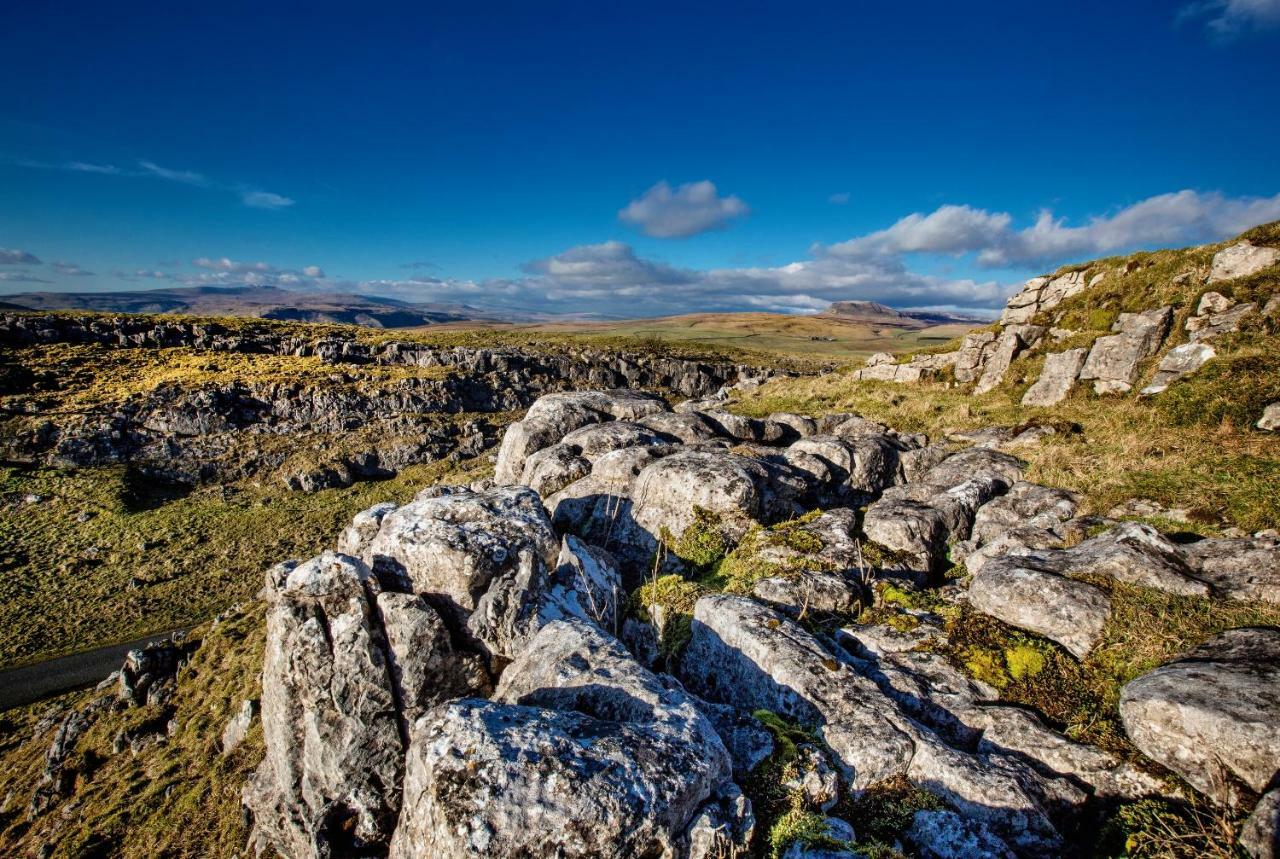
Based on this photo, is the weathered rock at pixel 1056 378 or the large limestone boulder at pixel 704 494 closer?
the large limestone boulder at pixel 704 494

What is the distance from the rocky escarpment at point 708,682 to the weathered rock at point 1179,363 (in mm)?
12818

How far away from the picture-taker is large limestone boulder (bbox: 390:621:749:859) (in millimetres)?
6637

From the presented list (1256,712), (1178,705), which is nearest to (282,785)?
(1178,705)

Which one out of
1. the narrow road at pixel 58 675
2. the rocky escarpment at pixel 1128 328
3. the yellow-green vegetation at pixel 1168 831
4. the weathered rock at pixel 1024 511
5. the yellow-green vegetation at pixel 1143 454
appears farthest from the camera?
the narrow road at pixel 58 675

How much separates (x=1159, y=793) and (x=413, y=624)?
14234 mm

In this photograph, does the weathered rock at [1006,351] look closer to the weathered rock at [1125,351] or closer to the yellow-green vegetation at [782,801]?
the weathered rock at [1125,351]

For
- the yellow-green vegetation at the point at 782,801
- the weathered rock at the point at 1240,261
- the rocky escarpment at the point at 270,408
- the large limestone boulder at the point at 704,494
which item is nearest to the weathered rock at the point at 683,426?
the large limestone boulder at the point at 704,494

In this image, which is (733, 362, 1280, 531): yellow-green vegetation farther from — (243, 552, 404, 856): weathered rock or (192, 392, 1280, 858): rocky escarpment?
(243, 552, 404, 856): weathered rock

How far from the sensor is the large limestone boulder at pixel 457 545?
13328 mm

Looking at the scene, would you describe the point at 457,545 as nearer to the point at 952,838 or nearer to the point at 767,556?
the point at 767,556

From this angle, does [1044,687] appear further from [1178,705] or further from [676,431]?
[676,431]

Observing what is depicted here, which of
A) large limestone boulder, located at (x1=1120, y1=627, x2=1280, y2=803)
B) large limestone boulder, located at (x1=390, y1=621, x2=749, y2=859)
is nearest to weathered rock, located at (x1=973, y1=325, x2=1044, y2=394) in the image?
large limestone boulder, located at (x1=1120, y1=627, x2=1280, y2=803)

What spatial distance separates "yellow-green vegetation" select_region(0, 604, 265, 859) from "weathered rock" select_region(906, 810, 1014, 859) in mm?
19307

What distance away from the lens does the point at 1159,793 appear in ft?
29.0
